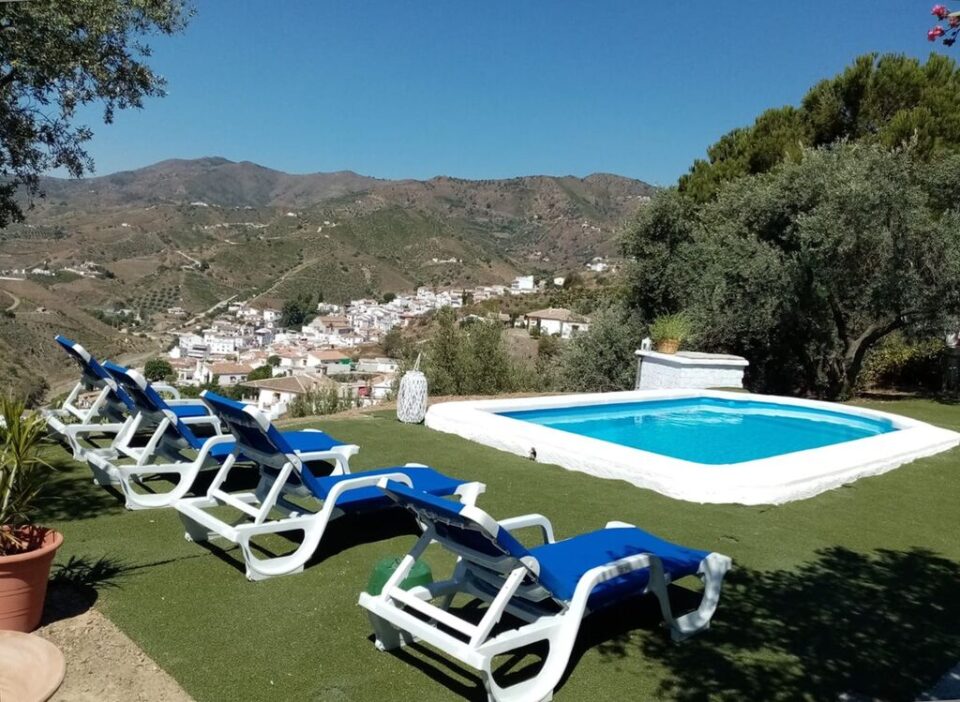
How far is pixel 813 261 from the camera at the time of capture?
48.3 feet

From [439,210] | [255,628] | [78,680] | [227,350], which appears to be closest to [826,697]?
[255,628]

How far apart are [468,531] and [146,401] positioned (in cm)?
385

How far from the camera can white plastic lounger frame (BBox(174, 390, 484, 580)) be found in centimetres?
420

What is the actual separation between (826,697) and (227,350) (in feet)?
315

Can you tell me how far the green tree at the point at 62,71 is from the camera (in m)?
8.27

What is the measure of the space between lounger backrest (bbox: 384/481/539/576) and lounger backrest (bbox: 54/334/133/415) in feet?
12.8

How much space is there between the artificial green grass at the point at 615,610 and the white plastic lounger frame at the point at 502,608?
19 cm

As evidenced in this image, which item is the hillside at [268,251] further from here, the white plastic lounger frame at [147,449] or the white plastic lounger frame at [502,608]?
the white plastic lounger frame at [502,608]

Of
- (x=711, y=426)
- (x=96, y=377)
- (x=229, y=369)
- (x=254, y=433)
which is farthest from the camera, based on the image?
(x=229, y=369)

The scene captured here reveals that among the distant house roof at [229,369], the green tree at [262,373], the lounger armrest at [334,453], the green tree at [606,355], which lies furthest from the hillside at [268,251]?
the lounger armrest at [334,453]

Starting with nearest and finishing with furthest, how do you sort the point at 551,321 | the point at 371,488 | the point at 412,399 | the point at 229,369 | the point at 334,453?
the point at 371,488 < the point at 334,453 < the point at 412,399 < the point at 551,321 < the point at 229,369

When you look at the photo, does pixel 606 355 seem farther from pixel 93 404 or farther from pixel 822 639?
pixel 822 639

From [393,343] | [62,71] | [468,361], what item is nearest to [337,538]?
[62,71]

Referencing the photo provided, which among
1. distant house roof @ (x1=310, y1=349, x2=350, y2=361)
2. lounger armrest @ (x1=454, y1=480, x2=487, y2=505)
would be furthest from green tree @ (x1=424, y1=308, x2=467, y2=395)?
distant house roof @ (x1=310, y1=349, x2=350, y2=361)
